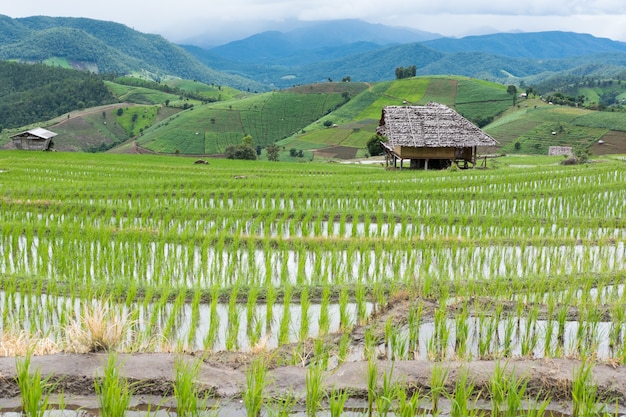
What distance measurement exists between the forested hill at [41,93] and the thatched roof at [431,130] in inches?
3513

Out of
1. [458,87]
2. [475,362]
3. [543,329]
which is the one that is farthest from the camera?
[458,87]

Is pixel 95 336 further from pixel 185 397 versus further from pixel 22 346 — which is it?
pixel 185 397

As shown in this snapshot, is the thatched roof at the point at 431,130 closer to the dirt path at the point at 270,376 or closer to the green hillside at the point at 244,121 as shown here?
the dirt path at the point at 270,376

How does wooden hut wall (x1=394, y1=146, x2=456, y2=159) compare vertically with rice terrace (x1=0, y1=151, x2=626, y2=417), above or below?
above

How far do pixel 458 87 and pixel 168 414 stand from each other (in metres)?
92.5

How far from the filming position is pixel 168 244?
1017 centimetres

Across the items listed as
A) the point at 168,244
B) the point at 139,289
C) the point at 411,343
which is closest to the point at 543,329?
the point at 411,343

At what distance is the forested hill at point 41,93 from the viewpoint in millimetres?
106250

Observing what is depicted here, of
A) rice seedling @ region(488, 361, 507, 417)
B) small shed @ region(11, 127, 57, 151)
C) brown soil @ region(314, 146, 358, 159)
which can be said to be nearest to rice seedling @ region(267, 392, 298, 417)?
rice seedling @ region(488, 361, 507, 417)

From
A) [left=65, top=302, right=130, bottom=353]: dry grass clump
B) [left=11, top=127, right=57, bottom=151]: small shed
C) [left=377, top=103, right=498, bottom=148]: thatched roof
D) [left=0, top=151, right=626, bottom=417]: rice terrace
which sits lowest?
[left=0, top=151, right=626, bottom=417]: rice terrace

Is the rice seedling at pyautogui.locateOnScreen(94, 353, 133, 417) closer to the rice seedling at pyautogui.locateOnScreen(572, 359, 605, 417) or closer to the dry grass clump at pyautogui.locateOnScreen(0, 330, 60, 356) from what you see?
the dry grass clump at pyautogui.locateOnScreen(0, 330, 60, 356)

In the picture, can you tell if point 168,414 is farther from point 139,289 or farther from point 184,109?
point 184,109

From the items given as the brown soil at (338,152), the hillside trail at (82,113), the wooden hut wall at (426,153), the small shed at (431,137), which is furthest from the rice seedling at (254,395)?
the hillside trail at (82,113)

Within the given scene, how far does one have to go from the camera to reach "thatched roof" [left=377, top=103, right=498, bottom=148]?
92.9 feet
